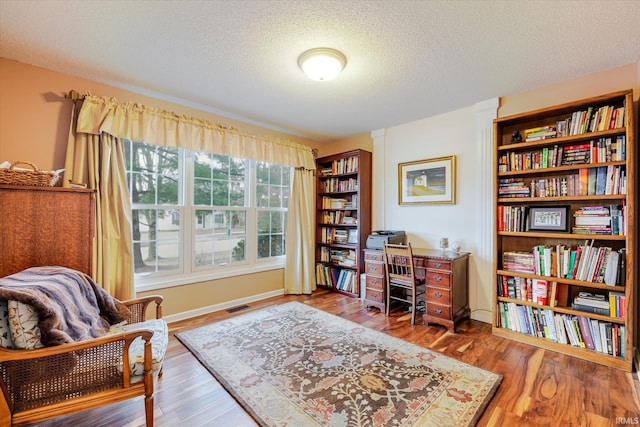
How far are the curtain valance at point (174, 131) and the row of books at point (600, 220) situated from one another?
305 centimetres

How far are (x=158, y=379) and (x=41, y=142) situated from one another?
6.88ft

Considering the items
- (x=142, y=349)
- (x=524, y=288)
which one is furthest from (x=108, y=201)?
(x=524, y=288)

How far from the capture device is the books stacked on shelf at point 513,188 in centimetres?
251

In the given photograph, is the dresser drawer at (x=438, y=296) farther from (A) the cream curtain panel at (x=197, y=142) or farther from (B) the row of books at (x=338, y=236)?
(A) the cream curtain panel at (x=197, y=142)

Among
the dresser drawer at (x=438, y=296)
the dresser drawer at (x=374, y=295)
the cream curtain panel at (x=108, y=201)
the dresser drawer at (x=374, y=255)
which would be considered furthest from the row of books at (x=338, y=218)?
the cream curtain panel at (x=108, y=201)

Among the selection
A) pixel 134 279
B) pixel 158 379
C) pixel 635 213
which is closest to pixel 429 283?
pixel 635 213

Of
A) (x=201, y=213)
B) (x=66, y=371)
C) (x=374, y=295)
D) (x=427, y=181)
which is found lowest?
(x=374, y=295)

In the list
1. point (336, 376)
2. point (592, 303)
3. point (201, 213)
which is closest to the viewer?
point (336, 376)

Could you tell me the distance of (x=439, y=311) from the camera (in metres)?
2.75

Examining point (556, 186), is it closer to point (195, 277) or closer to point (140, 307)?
→ point (140, 307)

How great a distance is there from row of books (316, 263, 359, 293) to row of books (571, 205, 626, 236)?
2.41 m

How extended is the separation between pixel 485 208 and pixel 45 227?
12.2ft

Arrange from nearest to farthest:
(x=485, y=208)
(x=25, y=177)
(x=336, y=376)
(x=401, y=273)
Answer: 1. (x=25, y=177)
2. (x=336, y=376)
3. (x=485, y=208)
4. (x=401, y=273)

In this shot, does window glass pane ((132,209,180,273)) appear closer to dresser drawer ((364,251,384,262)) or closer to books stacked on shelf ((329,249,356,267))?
books stacked on shelf ((329,249,356,267))
